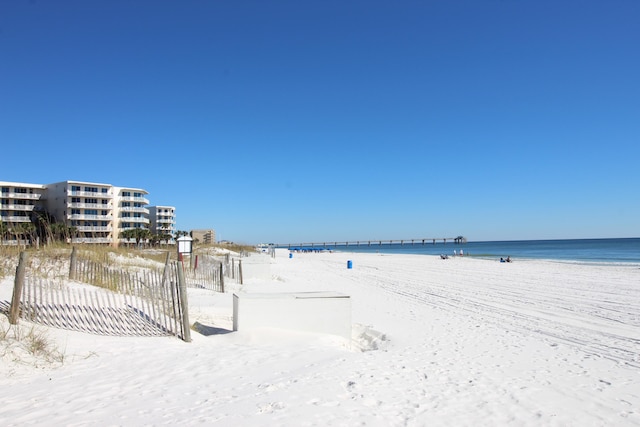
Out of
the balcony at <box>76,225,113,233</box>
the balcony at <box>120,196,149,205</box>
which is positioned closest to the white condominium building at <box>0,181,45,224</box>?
the balcony at <box>76,225,113,233</box>

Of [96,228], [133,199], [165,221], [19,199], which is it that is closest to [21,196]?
[19,199]

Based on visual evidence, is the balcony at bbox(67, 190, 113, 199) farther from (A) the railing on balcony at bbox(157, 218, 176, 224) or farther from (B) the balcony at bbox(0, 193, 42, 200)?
(A) the railing on balcony at bbox(157, 218, 176, 224)

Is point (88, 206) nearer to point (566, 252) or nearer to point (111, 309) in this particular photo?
point (111, 309)

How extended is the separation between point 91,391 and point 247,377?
6.01 feet

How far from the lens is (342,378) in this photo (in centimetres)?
571

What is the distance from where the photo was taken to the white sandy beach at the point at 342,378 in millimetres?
4461

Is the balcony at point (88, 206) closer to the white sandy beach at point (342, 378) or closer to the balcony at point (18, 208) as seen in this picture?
the balcony at point (18, 208)

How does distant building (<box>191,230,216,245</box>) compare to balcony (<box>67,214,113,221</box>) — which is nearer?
balcony (<box>67,214,113,221</box>)

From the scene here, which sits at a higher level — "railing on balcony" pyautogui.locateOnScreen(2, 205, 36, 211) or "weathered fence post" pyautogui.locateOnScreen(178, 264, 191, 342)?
"railing on balcony" pyautogui.locateOnScreen(2, 205, 36, 211)

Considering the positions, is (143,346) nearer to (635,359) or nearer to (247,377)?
(247,377)

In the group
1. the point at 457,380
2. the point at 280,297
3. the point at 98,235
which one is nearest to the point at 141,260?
the point at 280,297

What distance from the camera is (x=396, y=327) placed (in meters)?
10.2

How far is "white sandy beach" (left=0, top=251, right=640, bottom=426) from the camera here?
4.46 metres

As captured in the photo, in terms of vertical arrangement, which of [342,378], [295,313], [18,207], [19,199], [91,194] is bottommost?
[342,378]
